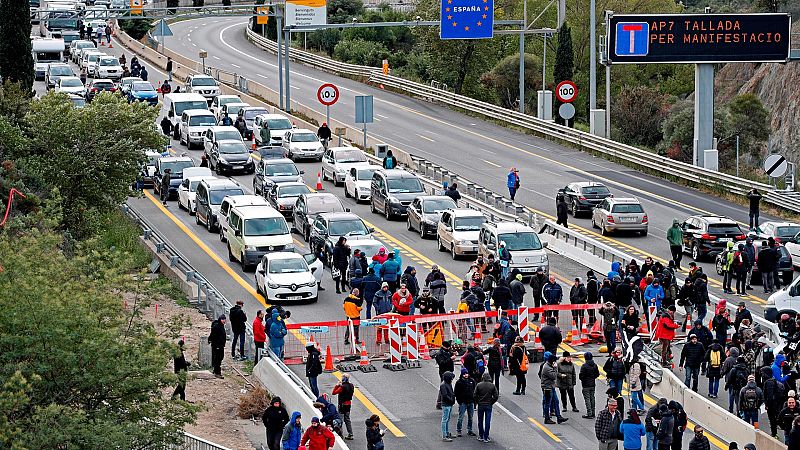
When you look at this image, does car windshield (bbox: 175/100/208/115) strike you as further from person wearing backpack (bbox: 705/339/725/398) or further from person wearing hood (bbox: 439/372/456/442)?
person wearing hood (bbox: 439/372/456/442)

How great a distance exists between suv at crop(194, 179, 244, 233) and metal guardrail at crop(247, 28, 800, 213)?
18.2 meters

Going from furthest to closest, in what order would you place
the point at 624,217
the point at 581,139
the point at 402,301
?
the point at 581,139 → the point at 624,217 → the point at 402,301

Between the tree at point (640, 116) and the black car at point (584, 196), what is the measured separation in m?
30.9

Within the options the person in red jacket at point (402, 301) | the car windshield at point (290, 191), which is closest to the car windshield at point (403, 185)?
the car windshield at point (290, 191)

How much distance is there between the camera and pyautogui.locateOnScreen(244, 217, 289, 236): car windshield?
38250 mm

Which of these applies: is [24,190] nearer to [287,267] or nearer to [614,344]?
[287,267]

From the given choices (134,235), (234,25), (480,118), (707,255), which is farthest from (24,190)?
(234,25)

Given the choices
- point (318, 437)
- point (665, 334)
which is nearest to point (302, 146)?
point (665, 334)

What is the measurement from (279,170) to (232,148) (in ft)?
17.4

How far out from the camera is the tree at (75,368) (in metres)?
18.8

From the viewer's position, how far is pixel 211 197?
43.5m

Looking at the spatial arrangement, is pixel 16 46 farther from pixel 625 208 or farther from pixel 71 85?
pixel 625 208

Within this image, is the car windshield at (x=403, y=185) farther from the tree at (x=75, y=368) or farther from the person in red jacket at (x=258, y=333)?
the tree at (x=75, y=368)

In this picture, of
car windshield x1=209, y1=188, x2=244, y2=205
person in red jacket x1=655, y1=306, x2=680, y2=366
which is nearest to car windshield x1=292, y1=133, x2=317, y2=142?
car windshield x1=209, y1=188, x2=244, y2=205
